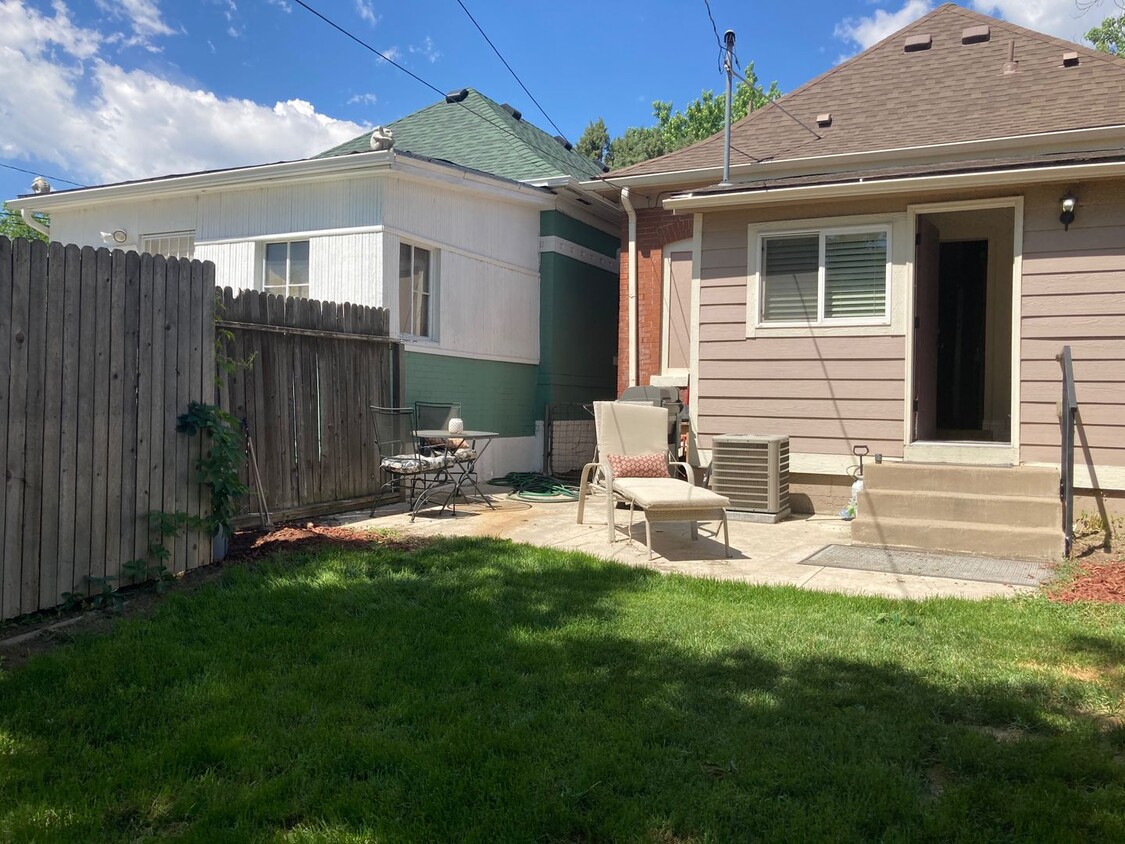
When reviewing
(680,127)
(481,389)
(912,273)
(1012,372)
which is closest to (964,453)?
(1012,372)

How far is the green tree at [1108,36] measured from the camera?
33.7 metres

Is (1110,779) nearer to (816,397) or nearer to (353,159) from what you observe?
(816,397)

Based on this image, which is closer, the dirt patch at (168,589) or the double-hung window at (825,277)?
the dirt patch at (168,589)

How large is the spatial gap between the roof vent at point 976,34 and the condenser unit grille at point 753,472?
7.09 metres

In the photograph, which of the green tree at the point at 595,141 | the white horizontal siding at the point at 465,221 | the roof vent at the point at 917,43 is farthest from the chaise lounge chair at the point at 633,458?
the green tree at the point at 595,141

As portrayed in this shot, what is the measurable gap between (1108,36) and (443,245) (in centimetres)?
3910

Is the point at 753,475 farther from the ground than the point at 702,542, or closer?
farther from the ground

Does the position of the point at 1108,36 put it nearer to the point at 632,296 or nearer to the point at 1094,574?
the point at 632,296

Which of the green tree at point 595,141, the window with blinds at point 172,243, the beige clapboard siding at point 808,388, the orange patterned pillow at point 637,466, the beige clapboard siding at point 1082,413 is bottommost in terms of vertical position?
the orange patterned pillow at point 637,466

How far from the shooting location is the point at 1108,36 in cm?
3556

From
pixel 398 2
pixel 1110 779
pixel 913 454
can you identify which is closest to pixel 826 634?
pixel 1110 779

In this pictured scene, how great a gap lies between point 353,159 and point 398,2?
2058 millimetres

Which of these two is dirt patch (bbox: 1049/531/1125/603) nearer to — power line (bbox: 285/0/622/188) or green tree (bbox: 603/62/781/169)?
power line (bbox: 285/0/622/188)

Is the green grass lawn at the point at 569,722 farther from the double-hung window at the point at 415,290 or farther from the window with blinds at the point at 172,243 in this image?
the window with blinds at the point at 172,243
